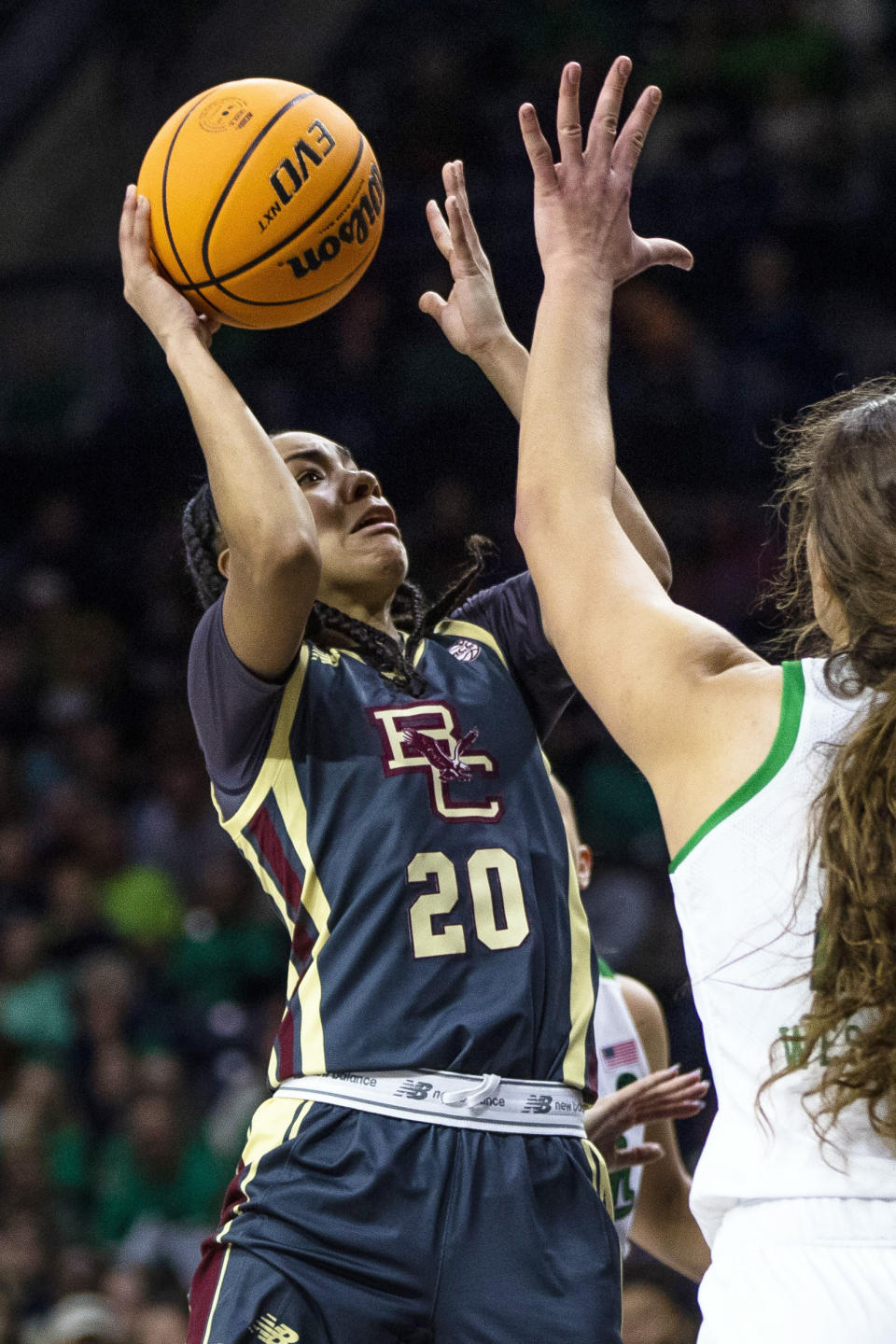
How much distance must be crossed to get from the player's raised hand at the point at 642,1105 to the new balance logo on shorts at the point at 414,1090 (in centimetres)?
60

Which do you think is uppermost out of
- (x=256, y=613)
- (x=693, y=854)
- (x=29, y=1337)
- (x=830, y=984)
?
(x=256, y=613)

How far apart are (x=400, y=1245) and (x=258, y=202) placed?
5.91ft

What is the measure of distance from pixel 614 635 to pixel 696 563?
6907 mm

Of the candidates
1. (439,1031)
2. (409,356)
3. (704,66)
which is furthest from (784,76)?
(439,1031)

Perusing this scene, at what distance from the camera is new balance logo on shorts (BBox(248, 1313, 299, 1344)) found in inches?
93.4

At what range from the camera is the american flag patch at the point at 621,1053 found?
396 cm

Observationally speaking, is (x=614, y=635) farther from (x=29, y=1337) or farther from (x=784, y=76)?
(x=784, y=76)

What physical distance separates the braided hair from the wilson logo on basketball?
0.50 m

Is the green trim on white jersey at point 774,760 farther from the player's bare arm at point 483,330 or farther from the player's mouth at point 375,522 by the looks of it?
the player's mouth at point 375,522

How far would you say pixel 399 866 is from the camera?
2670mm

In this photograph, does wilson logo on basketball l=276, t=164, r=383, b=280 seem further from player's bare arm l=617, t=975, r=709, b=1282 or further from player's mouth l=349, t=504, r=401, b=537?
player's bare arm l=617, t=975, r=709, b=1282

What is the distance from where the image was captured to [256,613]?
8.57ft

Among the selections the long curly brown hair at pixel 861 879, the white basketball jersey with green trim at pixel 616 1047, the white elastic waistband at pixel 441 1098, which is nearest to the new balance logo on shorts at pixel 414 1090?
the white elastic waistband at pixel 441 1098

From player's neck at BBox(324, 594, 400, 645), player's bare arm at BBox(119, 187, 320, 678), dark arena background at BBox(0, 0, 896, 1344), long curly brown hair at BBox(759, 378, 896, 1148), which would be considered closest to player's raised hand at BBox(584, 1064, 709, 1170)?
player's neck at BBox(324, 594, 400, 645)
